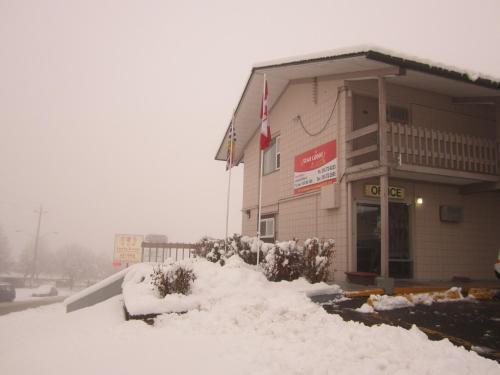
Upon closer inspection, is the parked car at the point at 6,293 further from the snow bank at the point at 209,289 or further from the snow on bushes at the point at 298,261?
the snow on bushes at the point at 298,261

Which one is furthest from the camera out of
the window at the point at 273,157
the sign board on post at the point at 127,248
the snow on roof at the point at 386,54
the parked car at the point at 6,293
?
the sign board on post at the point at 127,248

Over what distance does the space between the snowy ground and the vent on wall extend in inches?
268

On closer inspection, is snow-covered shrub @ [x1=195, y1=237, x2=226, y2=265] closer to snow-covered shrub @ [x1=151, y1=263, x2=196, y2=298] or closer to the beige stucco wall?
the beige stucco wall

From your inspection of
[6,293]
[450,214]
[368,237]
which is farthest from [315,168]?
[6,293]

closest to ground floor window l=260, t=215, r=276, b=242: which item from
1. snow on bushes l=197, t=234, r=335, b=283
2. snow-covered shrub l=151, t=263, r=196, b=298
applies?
snow on bushes l=197, t=234, r=335, b=283

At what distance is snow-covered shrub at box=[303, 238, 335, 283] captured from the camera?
8.88m

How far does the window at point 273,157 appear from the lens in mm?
15579

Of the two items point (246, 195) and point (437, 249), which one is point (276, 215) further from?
point (437, 249)

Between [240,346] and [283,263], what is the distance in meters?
4.36

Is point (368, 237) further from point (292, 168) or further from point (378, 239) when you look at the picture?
point (292, 168)

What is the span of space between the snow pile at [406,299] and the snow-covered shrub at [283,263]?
1.91 metres

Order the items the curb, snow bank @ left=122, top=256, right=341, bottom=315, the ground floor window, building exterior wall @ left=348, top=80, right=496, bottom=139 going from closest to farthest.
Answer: snow bank @ left=122, top=256, right=341, bottom=315 < the curb < building exterior wall @ left=348, top=80, right=496, bottom=139 < the ground floor window

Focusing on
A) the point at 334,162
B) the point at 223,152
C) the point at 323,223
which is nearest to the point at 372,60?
the point at 334,162

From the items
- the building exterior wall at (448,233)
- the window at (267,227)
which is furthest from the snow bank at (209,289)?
the window at (267,227)
